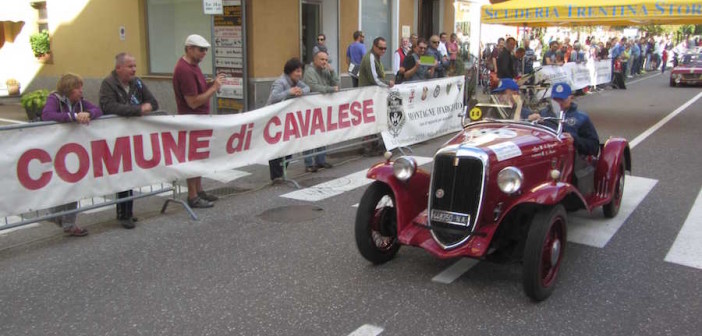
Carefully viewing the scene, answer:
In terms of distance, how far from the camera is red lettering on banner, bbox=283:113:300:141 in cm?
816

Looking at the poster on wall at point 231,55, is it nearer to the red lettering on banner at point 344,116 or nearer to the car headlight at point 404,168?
the red lettering on banner at point 344,116

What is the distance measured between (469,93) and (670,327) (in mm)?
10792

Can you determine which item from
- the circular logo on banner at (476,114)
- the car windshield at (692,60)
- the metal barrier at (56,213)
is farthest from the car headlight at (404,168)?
the car windshield at (692,60)

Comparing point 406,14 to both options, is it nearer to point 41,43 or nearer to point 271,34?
point 271,34

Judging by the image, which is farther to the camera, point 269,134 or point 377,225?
point 269,134

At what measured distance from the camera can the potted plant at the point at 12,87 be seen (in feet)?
58.1

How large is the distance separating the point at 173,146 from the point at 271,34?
7020 mm

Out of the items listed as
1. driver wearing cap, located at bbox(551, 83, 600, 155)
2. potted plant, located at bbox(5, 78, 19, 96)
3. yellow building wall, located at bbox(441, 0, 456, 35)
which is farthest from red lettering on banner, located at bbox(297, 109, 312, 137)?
potted plant, located at bbox(5, 78, 19, 96)

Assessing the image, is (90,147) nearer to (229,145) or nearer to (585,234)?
(229,145)

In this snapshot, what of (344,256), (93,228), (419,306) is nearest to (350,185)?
(344,256)

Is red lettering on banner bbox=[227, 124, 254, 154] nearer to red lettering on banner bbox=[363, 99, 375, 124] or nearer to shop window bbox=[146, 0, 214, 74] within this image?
red lettering on banner bbox=[363, 99, 375, 124]

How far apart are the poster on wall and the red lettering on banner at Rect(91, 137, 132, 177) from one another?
19.5 feet

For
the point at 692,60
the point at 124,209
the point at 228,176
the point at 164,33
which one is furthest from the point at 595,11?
the point at 692,60

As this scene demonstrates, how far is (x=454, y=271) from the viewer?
16.4 feet
